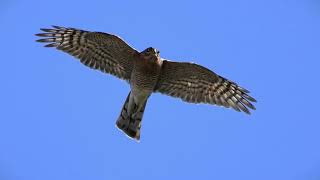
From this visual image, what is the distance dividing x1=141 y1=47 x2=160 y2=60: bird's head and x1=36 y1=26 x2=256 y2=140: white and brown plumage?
3cm

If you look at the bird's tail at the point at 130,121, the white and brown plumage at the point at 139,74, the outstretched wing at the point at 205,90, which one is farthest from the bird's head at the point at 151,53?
the bird's tail at the point at 130,121

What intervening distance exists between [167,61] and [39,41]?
10.00 ft

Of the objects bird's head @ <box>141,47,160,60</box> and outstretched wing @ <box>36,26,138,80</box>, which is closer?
bird's head @ <box>141,47,160,60</box>

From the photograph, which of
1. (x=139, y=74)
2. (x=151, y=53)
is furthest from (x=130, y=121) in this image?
(x=151, y=53)

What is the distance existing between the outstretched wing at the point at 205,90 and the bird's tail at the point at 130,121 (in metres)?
0.78

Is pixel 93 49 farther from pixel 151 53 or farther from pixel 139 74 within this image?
pixel 151 53

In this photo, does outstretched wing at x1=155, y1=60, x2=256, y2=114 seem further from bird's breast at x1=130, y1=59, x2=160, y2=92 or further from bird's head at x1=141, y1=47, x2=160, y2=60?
bird's head at x1=141, y1=47, x2=160, y2=60

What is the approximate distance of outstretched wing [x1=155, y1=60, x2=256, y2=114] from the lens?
55.2ft

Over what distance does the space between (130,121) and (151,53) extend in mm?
1925

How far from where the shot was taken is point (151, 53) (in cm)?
1598

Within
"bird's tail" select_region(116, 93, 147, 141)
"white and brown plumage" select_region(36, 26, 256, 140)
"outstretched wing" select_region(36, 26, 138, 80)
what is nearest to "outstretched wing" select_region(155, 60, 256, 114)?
"white and brown plumage" select_region(36, 26, 256, 140)

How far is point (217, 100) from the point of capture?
1697 cm

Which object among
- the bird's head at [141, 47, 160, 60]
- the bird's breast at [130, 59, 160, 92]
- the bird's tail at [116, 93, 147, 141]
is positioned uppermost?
the bird's head at [141, 47, 160, 60]

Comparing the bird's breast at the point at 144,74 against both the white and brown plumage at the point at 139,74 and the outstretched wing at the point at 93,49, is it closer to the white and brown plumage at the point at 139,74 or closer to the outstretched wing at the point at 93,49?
the white and brown plumage at the point at 139,74
